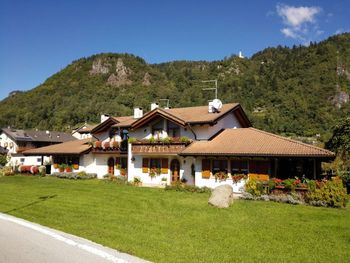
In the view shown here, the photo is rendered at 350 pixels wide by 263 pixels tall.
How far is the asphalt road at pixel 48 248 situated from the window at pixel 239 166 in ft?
45.5

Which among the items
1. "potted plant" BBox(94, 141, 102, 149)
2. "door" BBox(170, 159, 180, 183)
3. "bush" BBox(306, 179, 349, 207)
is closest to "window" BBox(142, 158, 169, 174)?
"door" BBox(170, 159, 180, 183)

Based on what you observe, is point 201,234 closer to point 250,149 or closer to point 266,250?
point 266,250

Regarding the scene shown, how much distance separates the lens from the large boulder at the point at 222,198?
59.2 feet

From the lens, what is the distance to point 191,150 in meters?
25.5

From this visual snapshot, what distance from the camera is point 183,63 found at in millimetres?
136125

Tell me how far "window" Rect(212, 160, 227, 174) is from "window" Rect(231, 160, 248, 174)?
0.64 m

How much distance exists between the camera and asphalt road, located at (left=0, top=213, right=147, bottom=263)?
30.4 ft

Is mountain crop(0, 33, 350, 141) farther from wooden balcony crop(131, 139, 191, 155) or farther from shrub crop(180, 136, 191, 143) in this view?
shrub crop(180, 136, 191, 143)

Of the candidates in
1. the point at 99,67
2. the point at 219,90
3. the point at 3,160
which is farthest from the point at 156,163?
the point at 99,67

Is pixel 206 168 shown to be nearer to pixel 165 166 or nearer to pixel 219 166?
pixel 219 166

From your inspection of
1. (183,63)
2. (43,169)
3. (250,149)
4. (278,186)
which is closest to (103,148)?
(43,169)

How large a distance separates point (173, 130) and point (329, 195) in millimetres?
13837

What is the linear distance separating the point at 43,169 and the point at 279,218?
98.8ft

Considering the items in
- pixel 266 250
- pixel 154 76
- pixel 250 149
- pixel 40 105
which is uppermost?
pixel 154 76
